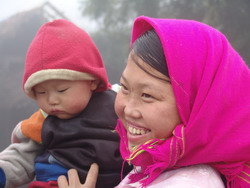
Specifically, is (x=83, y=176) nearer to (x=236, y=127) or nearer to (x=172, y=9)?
(x=236, y=127)

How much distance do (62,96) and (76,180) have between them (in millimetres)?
465

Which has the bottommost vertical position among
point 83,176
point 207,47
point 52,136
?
point 83,176

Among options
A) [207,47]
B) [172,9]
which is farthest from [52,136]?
[172,9]

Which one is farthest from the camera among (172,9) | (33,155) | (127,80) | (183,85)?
(172,9)

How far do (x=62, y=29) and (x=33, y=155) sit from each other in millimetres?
802

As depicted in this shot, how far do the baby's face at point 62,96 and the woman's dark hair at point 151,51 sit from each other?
56 centimetres

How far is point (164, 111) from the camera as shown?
3.70 ft

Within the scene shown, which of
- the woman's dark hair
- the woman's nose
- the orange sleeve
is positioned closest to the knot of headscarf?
the woman's nose

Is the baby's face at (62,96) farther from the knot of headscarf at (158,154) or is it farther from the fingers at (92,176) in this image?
the knot of headscarf at (158,154)

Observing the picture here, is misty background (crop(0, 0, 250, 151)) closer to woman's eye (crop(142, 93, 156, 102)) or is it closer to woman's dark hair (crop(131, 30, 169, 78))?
woman's dark hair (crop(131, 30, 169, 78))

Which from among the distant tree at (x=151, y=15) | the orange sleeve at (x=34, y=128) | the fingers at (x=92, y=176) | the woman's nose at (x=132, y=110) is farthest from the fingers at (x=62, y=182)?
the distant tree at (x=151, y=15)

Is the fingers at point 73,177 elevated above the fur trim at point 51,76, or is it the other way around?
the fur trim at point 51,76

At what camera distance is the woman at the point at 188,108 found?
1091mm

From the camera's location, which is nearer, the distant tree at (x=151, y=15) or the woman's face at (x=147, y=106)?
the woman's face at (x=147, y=106)
